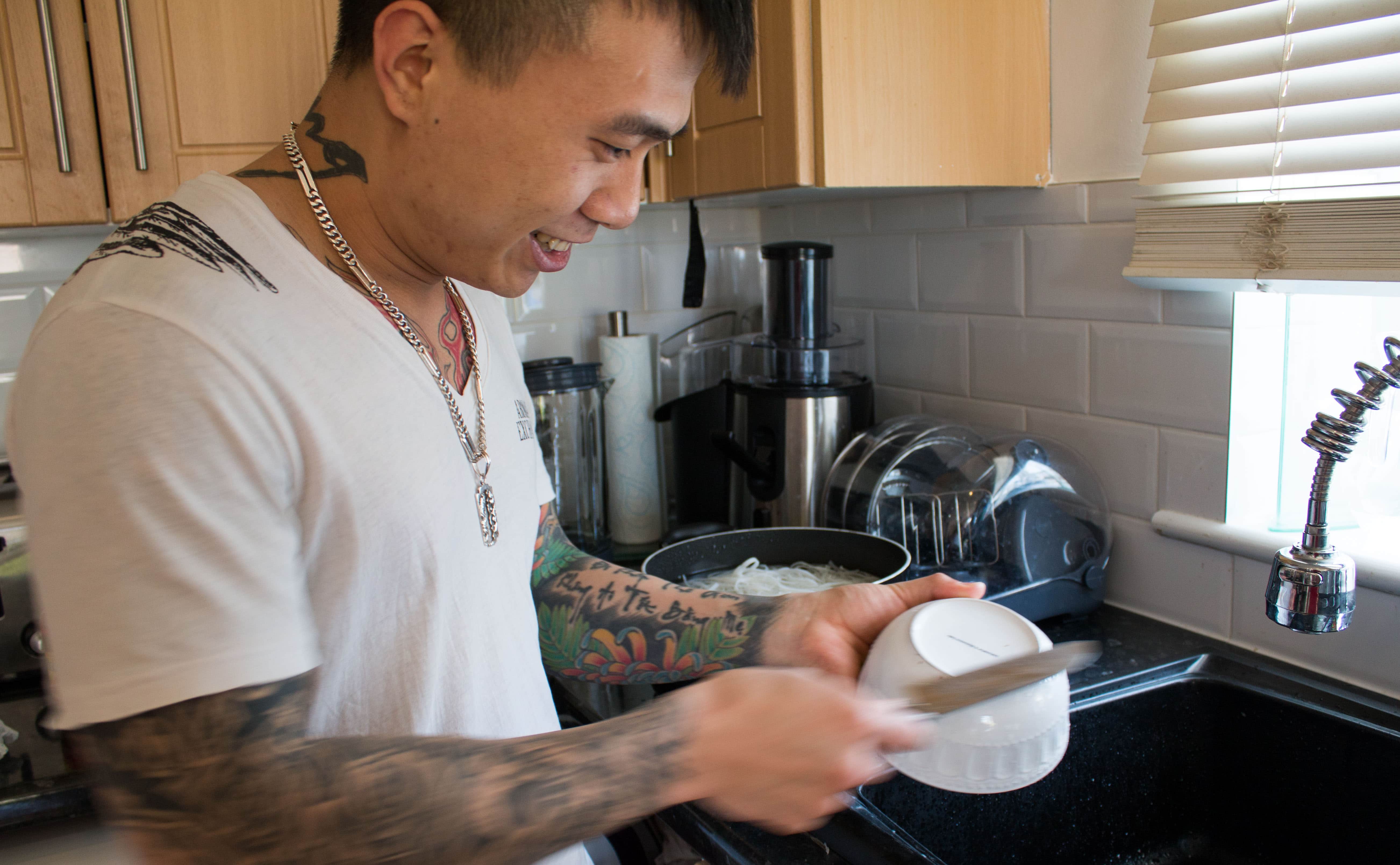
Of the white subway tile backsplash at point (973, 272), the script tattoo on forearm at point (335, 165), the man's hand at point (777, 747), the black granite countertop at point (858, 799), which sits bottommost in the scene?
the black granite countertop at point (858, 799)

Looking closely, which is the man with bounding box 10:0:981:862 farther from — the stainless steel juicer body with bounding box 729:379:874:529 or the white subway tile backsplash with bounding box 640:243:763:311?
the white subway tile backsplash with bounding box 640:243:763:311

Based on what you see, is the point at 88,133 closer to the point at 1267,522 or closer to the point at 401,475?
the point at 401,475

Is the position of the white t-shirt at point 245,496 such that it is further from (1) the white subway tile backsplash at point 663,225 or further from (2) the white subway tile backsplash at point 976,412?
(1) the white subway tile backsplash at point 663,225

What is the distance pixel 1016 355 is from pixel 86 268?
3.78ft

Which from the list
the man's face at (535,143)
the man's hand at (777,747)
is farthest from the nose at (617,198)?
the man's hand at (777,747)

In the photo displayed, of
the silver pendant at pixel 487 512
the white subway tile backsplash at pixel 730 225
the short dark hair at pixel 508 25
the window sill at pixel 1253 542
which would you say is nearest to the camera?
the short dark hair at pixel 508 25

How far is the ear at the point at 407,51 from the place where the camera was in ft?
2.10

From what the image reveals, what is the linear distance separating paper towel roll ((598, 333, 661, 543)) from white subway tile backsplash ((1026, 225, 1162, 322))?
0.68 metres

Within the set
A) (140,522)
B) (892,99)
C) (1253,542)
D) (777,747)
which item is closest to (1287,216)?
(1253,542)

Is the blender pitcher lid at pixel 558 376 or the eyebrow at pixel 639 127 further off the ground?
the eyebrow at pixel 639 127

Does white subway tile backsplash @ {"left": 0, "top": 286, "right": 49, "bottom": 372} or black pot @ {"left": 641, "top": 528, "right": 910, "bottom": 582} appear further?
white subway tile backsplash @ {"left": 0, "top": 286, "right": 49, "bottom": 372}

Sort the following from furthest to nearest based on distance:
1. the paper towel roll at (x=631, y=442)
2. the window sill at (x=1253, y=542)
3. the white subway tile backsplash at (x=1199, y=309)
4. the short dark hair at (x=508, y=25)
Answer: the paper towel roll at (x=631, y=442)
the white subway tile backsplash at (x=1199, y=309)
the window sill at (x=1253, y=542)
the short dark hair at (x=508, y=25)

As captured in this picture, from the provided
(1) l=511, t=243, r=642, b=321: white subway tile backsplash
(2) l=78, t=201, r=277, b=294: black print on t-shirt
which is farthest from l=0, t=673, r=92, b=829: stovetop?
(1) l=511, t=243, r=642, b=321: white subway tile backsplash

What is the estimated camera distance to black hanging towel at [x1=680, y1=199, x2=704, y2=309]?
5.50ft
